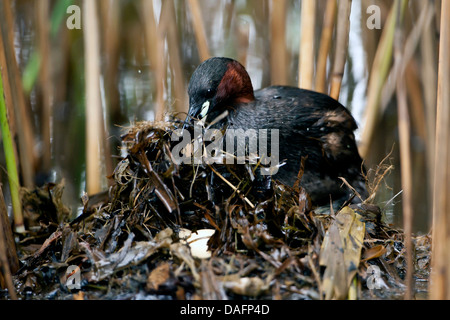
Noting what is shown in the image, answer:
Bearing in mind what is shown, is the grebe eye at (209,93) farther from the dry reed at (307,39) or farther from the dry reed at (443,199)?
the dry reed at (443,199)

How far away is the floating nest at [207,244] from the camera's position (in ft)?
5.48

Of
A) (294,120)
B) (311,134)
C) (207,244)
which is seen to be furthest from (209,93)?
(207,244)

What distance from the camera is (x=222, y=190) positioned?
2.09 m

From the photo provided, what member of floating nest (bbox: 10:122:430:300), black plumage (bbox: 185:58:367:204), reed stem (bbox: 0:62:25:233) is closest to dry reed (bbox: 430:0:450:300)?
floating nest (bbox: 10:122:430:300)

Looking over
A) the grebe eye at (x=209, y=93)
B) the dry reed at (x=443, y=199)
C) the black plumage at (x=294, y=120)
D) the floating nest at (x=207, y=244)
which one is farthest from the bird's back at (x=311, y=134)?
the dry reed at (x=443, y=199)

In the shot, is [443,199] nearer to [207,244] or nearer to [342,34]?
[207,244]

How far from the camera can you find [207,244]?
1848mm

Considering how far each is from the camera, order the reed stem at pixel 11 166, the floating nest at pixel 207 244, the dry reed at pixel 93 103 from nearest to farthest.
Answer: the floating nest at pixel 207 244 < the reed stem at pixel 11 166 < the dry reed at pixel 93 103

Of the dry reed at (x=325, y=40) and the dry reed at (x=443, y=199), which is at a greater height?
the dry reed at (x=325, y=40)

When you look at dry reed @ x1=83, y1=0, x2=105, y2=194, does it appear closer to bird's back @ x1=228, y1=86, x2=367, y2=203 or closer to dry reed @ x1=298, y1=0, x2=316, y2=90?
bird's back @ x1=228, y1=86, x2=367, y2=203

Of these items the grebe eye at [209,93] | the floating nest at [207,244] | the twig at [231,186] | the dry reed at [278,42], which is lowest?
the floating nest at [207,244]
